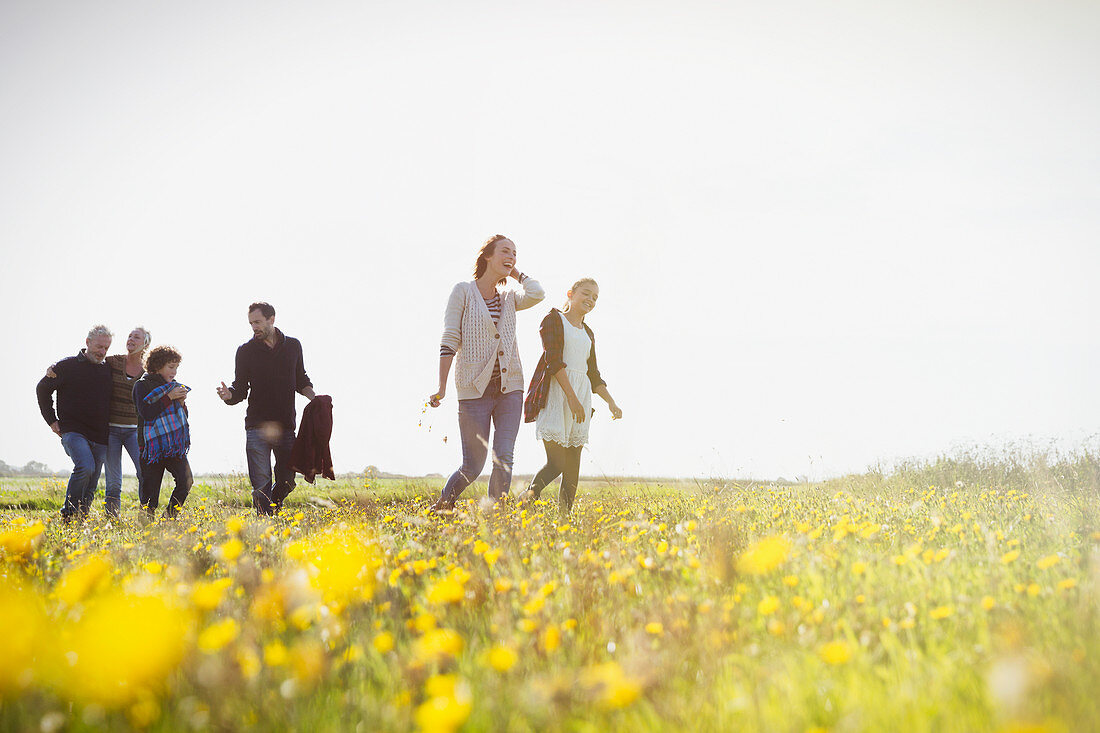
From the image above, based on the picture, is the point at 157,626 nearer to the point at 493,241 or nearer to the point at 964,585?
the point at 964,585

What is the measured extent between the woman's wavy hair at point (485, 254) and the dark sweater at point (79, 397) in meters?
5.03

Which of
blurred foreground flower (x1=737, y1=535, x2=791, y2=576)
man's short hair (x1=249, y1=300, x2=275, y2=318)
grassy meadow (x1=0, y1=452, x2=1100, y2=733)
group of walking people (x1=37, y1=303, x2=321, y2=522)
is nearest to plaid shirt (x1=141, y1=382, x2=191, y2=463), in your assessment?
group of walking people (x1=37, y1=303, x2=321, y2=522)

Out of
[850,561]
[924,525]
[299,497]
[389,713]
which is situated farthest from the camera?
[299,497]

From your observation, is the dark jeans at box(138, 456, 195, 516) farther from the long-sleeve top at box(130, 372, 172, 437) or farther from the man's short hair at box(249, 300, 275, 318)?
the man's short hair at box(249, 300, 275, 318)

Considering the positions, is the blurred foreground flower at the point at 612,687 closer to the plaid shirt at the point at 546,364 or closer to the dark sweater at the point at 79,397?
the plaid shirt at the point at 546,364

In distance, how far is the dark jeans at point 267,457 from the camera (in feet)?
Answer: 22.6

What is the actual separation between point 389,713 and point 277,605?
3.06 ft

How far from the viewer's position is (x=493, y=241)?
5973 millimetres

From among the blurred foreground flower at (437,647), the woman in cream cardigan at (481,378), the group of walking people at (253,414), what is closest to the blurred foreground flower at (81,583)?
the blurred foreground flower at (437,647)

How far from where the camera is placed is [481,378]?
5660mm

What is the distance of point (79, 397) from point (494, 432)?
5.27m

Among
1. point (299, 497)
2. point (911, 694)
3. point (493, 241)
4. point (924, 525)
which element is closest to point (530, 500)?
point (493, 241)

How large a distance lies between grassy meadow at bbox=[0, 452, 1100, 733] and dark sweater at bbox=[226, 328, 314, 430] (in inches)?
129

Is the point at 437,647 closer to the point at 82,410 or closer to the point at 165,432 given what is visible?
the point at 165,432
